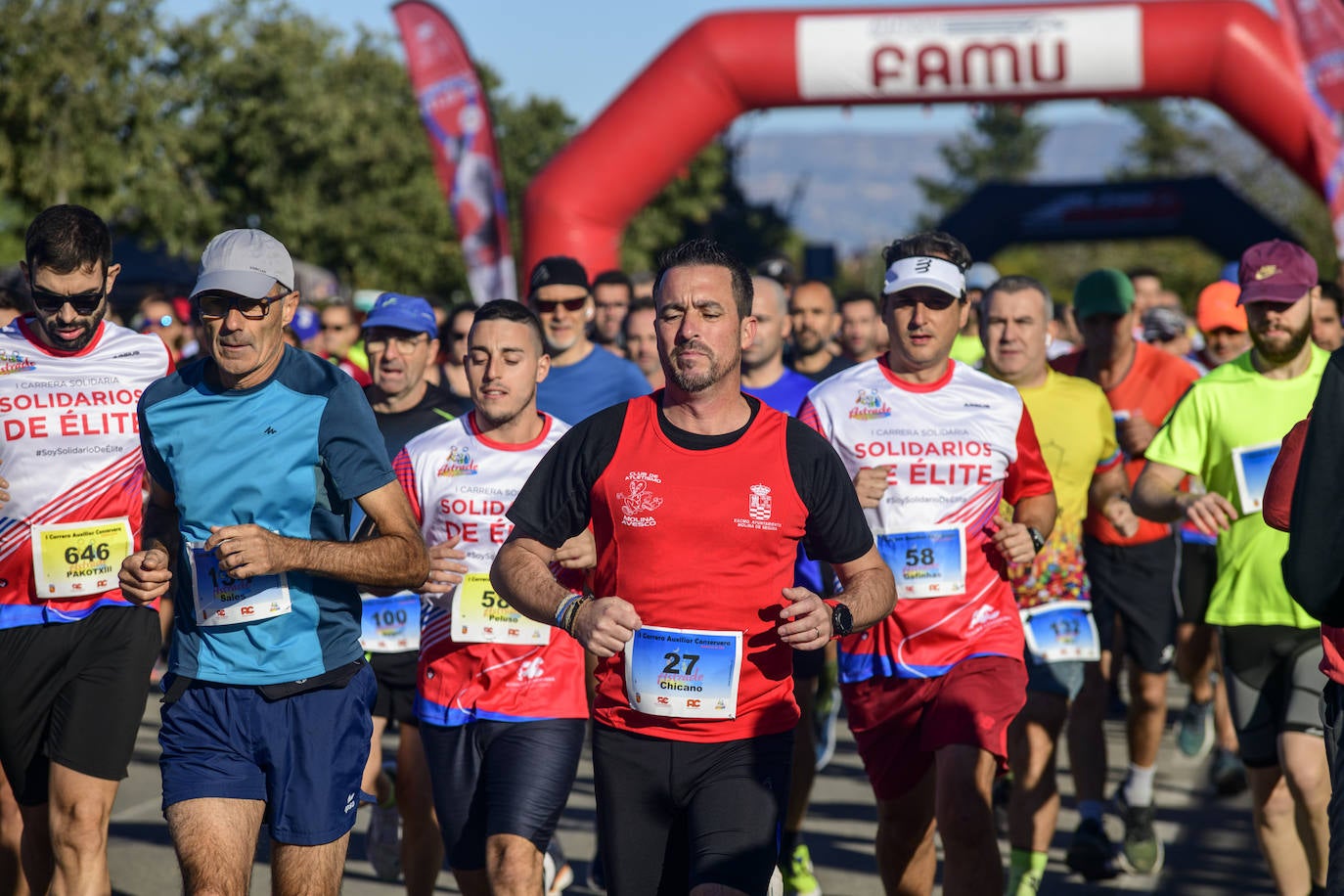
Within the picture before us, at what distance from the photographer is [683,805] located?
4.10 metres

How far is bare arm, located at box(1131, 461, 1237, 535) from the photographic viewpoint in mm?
5238

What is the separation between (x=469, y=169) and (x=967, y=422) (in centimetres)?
1256

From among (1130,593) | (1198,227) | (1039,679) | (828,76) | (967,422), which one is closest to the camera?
(967,422)

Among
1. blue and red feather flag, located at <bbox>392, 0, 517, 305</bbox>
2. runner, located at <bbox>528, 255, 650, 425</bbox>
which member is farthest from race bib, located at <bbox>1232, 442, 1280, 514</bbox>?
blue and red feather flag, located at <bbox>392, 0, 517, 305</bbox>

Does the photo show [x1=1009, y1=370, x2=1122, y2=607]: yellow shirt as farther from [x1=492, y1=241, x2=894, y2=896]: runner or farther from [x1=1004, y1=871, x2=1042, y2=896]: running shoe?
[x1=492, y1=241, x2=894, y2=896]: runner

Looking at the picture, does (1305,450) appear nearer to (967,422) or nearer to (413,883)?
(967,422)

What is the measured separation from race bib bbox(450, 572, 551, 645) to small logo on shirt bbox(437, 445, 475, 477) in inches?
15.7

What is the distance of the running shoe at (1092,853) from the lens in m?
6.87

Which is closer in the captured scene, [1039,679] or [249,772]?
[249,772]

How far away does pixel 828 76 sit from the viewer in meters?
17.1

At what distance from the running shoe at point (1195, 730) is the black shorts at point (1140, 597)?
4.69 feet

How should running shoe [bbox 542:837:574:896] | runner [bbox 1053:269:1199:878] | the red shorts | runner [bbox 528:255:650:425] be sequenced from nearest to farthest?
the red shorts, running shoe [bbox 542:837:574:896], runner [bbox 528:255:650:425], runner [bbox 1053:269:1199:878]

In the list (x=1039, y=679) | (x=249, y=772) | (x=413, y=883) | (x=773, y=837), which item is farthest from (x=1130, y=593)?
(x=249, y=772)

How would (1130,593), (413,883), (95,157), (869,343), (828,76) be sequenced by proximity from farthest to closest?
(95,157) → (828,76) → (869,343) → (1130,593) → (413,883)
